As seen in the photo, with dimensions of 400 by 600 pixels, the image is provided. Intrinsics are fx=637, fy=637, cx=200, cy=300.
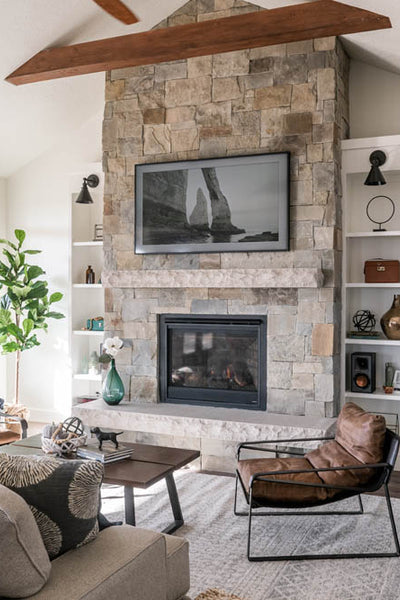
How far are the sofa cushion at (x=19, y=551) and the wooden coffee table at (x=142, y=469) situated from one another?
1524mm

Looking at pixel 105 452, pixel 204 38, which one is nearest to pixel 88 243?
pixel 204 38

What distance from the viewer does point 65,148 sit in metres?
6.45

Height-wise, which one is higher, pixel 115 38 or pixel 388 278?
pixel 115 38

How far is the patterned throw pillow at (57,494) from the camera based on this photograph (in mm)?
1891

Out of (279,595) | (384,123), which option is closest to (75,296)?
(384,123)

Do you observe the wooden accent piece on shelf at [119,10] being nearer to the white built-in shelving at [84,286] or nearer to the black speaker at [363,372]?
the white built-in shelving at [84,286]

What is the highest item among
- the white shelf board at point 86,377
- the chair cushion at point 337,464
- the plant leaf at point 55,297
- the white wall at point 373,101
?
the white wall at point 373,101

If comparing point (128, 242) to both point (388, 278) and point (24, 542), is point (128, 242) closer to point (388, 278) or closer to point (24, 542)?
point (388, 278)

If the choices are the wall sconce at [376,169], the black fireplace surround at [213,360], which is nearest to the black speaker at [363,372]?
the black fireplace surround at [213,360]

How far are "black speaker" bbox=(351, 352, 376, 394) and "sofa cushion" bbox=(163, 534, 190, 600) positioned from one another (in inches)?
116

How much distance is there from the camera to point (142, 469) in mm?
3508

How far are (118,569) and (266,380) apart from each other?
10.3 feet

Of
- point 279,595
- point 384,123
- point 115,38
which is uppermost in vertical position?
point 115,38

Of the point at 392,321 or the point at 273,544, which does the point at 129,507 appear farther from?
the point at 392,321
